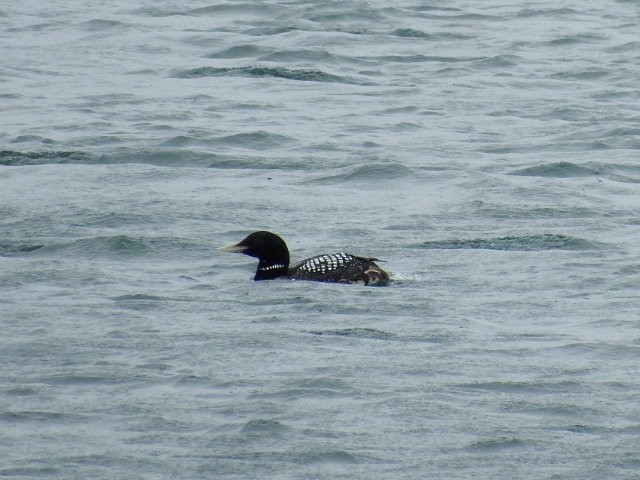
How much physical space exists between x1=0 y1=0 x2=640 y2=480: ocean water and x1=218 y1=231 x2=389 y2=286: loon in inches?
4.7

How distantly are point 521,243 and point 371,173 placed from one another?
9.55 ft

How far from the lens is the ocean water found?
8656 millimetres

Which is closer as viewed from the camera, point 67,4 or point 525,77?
point 525,77

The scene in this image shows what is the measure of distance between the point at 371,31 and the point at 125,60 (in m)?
3.69

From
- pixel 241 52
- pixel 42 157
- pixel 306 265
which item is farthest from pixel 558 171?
pixel 241 52

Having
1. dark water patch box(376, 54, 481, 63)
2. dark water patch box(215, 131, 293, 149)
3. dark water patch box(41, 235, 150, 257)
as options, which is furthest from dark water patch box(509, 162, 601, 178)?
dark water patch box(376, 54, 481, 63)

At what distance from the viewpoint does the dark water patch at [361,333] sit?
10406 mm

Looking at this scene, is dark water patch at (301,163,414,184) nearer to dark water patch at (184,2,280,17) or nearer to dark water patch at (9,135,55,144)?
dark water patch at (9,135,55,144)

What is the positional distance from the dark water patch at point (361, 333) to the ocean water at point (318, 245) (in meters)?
0.02

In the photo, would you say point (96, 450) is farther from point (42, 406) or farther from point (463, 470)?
point (463, 470)

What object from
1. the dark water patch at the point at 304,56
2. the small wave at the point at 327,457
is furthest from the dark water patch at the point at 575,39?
the small wave at the point at 327,457

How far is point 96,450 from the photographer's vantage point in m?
8.36

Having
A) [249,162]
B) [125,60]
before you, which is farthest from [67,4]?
[249,162]

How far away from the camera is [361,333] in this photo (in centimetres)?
1048
